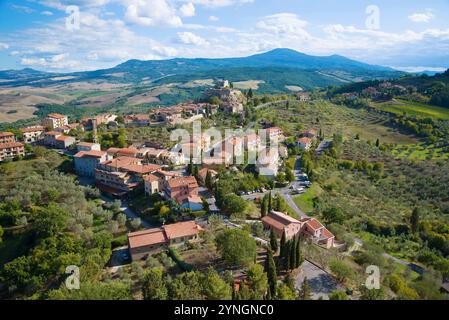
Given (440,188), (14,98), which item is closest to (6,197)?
(440,188)

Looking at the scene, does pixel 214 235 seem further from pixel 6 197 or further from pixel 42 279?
pixel 6 197

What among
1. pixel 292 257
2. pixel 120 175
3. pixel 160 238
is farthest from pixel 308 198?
pixel 120 175

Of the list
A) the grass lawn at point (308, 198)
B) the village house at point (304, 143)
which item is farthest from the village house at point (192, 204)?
the village house at point (304, 143)

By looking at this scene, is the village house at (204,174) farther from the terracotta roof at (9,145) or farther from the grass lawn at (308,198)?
the terracotta roof at (9,145)

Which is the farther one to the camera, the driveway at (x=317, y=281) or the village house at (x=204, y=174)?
the village house at (x=204, y=174)

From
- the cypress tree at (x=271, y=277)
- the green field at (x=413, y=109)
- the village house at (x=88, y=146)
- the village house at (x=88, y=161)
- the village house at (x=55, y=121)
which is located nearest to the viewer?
the cypress tree at (x=271, y=277)
